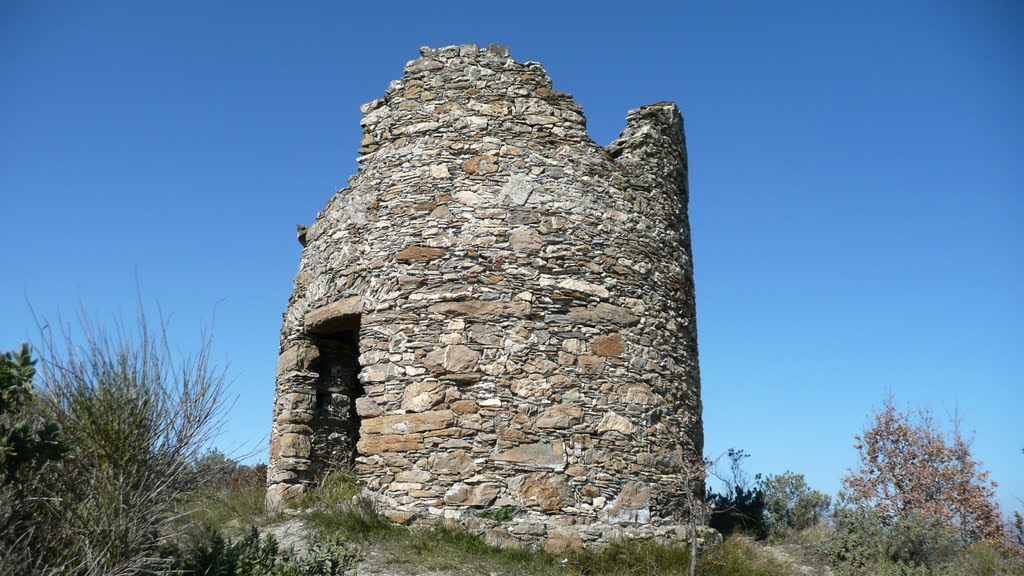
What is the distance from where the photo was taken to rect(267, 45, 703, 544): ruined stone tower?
21.7ft

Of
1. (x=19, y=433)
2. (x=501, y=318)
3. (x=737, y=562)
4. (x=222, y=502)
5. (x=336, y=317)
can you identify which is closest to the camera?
(x=19, y=433)

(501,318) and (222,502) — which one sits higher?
(501,318)

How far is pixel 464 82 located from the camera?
778 cm

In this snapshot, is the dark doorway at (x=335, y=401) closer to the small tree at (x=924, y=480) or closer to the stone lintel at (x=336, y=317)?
the stone lintel at (x=336, y=317)

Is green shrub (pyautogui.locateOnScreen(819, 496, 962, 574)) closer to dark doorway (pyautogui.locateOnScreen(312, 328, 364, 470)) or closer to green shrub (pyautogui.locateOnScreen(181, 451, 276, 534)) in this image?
dark doorway (pyautogui.locateOnScreen(312, 328, 364, 470))

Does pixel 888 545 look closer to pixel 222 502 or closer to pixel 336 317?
pixel 336 317

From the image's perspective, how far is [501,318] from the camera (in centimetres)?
692

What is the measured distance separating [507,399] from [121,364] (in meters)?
3.11

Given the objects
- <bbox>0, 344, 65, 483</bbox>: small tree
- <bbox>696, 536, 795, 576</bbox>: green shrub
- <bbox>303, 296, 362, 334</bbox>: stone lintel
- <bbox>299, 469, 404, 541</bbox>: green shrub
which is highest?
<bbox>303, 296, 362, 334</bbox>: stone lintel

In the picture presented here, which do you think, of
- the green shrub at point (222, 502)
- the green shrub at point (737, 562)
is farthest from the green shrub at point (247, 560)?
the green shrub at point (737, 562)

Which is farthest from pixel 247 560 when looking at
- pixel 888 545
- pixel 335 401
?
pixel 888 545

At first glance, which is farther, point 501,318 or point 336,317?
point 336,317

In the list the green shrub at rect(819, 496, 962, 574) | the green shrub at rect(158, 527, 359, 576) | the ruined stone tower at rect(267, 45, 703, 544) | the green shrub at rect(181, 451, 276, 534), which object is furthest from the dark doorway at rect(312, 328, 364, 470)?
the green shrub at rect(819, 496, 962, 574)

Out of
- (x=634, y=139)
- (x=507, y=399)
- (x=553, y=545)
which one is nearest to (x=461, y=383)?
(x=507, y=399)
